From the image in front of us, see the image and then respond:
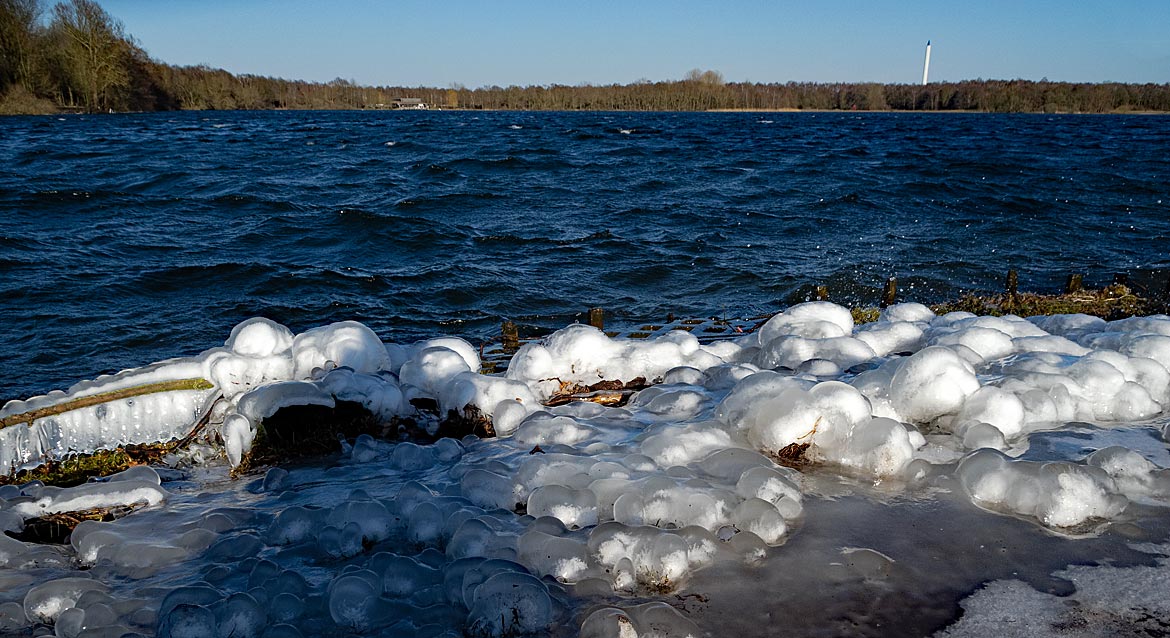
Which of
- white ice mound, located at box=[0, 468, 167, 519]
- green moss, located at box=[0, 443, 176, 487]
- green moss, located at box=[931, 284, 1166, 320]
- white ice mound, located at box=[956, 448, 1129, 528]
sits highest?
white ice mound, located at box=[956, 448, 1129, 528]

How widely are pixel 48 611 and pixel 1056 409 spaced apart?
4.11 meters

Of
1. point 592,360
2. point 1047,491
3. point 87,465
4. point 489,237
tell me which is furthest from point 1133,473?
point 489,237

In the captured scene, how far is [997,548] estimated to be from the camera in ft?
8.10

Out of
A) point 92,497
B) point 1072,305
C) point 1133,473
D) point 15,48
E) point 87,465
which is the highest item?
point 15,48

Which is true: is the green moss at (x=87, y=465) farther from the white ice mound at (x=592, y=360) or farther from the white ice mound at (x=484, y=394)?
the white ice mound at (x=592, y=360)

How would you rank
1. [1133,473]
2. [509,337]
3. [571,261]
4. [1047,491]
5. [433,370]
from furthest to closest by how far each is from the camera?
[571,261]
[509,337]
[433,370]
[1133,473]
[1047,491]

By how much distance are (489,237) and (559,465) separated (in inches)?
366

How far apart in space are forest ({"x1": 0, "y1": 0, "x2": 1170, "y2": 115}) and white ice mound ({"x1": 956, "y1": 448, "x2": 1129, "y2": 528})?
196ft

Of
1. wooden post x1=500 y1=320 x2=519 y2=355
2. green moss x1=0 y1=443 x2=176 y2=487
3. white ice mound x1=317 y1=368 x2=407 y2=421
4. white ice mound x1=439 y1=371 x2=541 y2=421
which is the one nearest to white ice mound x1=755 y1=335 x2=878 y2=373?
white ice mound x1=439 y1=371 x2=541 y2=421

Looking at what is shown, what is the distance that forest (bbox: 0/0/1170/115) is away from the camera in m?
50.4

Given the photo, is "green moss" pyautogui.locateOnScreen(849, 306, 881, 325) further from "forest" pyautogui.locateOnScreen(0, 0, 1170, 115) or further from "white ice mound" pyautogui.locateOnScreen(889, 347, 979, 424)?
"forest" pyautogui.locateOnScreen(0, 0, 1170, 115)

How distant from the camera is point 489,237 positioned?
1206 cm

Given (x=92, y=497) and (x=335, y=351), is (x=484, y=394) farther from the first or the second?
(x=92, y=497)

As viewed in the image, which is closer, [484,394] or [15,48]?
[484,394]
